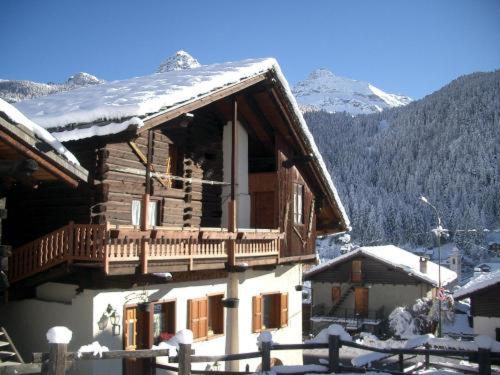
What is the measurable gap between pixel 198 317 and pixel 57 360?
6544mm

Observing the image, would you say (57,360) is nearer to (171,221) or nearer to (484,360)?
(171,221)

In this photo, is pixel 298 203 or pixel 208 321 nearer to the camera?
pixel 208 321

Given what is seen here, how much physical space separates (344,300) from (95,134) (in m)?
34.4

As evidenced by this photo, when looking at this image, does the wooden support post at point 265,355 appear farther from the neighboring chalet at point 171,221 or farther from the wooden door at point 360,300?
the wooden door at point 360,300

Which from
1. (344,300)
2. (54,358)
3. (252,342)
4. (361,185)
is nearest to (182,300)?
(252,342)

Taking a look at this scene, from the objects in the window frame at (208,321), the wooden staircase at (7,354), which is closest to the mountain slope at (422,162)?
the window frame at (208,321)

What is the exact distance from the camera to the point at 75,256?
1002cm

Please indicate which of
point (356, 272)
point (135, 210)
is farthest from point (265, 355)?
point (356, 272)

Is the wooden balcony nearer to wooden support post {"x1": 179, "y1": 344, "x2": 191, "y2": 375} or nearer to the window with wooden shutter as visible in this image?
the window with wooden shutter

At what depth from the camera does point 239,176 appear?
16.6m

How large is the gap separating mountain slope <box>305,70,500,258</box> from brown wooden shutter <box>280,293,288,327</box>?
94821mm

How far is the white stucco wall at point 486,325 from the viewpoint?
30719mm

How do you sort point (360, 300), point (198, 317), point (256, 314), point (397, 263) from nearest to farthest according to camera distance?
point (198, 317) < point (256, 314) < point (397, 263) < point (360, 300)

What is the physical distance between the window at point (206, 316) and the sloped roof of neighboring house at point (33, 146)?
5768mm
